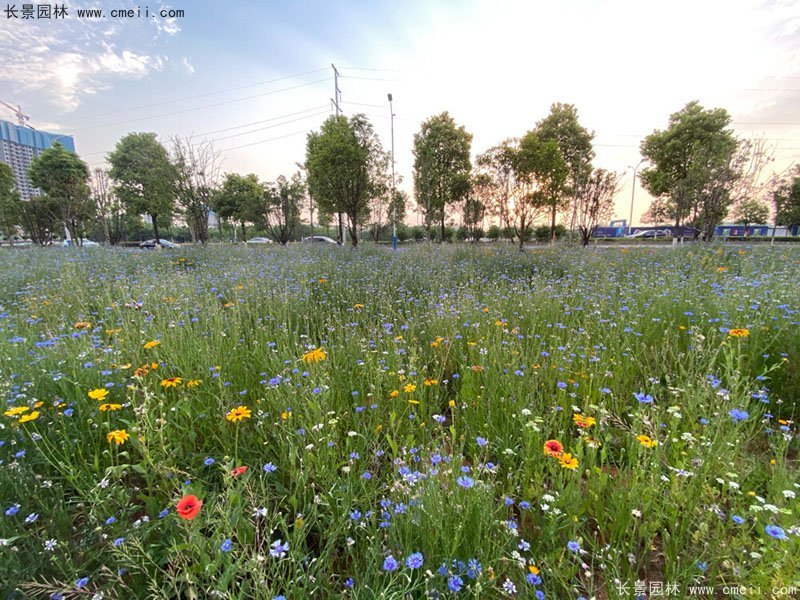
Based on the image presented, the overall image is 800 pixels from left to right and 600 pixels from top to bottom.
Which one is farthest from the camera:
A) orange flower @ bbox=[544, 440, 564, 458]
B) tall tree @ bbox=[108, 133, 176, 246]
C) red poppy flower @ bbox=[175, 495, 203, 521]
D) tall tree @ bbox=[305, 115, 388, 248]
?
tall tree @ bbox=[108, 133, 176, 246]

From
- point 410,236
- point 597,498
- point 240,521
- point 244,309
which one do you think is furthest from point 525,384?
point 410,236

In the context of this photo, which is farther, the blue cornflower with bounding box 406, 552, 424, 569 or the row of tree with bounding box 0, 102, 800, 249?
the row of tree with bounding box 0, 102, 800, 249

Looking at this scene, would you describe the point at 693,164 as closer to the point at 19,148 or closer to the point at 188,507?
the point at 188,507

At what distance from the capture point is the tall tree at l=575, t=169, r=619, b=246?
52.9 ft

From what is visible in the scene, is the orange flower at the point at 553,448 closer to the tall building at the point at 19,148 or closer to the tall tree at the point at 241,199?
the tall tree at the point at 241,199

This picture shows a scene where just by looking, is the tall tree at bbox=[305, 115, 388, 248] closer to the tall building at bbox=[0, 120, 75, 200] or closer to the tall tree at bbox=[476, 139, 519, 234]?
the tall tree at bbox=[476, 139, 519, 234]

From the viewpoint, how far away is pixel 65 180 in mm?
24250

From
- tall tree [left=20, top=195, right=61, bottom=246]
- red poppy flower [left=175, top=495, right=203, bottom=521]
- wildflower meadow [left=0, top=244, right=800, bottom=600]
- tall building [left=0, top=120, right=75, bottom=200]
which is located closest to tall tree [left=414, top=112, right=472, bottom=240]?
wildflower meadow [left=0, top=244, right=800, bottom=600]

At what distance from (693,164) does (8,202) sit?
5084 centimetres

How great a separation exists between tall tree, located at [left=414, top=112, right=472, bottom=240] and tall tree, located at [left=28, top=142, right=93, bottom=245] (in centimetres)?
2414

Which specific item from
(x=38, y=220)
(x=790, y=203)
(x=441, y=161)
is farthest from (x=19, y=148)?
(x=790, y=203)

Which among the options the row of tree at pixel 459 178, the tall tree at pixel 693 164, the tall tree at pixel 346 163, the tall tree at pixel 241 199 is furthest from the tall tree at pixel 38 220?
the tall tree at pixel 693 164

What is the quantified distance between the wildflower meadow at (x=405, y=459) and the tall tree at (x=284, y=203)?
1288 inches

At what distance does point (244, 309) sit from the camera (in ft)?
13.7
